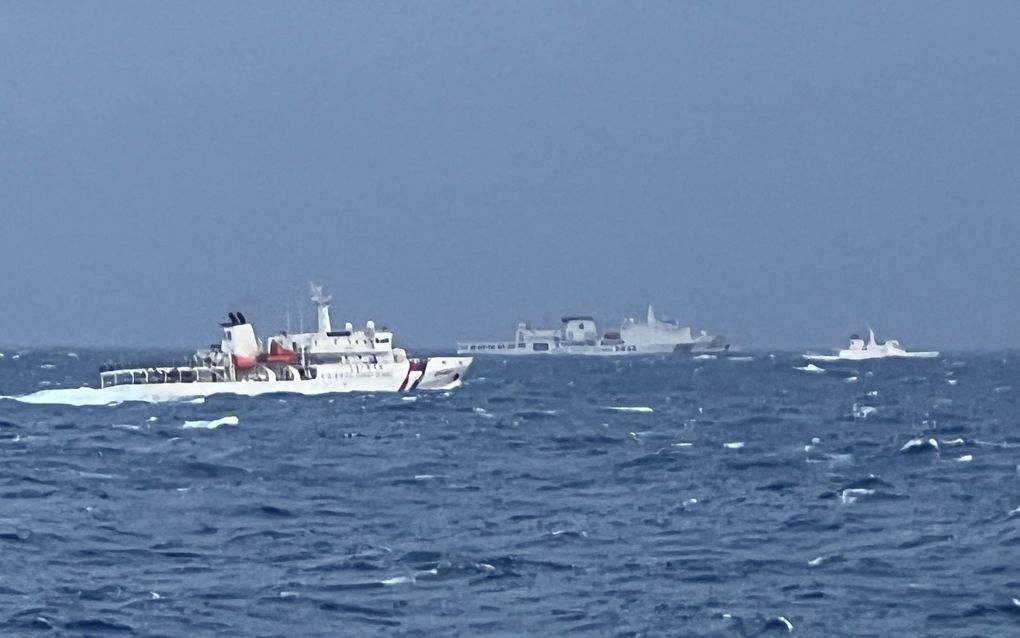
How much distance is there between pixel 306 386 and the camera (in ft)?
291

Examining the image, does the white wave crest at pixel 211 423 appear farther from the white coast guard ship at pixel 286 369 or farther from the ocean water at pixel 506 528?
the white coast guard ship at pixel 286 369

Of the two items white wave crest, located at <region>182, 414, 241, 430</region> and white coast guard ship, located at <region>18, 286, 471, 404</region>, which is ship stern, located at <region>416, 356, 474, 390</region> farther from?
white wave crest, located at <region>182, 414, 241, 430</region>

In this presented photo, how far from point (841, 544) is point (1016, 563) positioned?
12.3 feet

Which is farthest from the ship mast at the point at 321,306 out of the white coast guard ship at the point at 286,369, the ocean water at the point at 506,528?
the ocean water at the point at 506,528

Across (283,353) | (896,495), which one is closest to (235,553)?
(896,495)

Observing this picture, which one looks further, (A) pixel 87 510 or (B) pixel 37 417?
(B) pixel 37 417

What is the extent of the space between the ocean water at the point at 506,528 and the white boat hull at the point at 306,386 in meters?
16.1

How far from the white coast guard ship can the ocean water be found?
17.9 meters

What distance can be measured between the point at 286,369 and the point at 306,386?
179 cm

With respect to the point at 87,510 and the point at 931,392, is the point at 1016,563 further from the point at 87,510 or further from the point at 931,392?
the point at 931,392

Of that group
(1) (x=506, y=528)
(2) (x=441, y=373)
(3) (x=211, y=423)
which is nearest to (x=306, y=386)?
(2) (x=441, y=373)

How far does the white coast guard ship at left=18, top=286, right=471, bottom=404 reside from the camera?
86.6m

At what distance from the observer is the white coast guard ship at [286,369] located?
→ 8656 centimetres

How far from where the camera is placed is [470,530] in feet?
111
